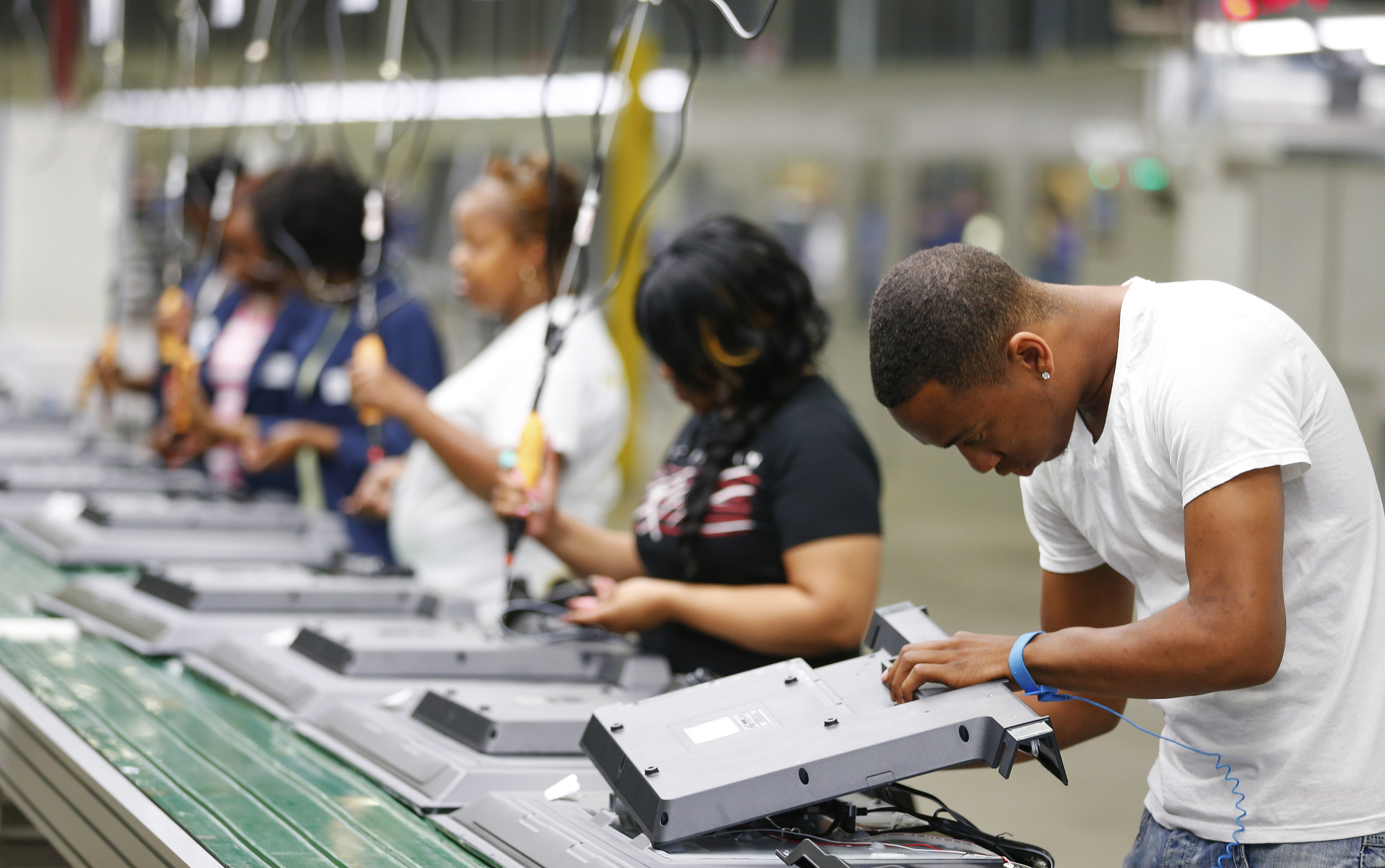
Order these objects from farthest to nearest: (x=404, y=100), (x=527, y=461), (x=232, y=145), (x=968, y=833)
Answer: (x=404, y=100), (x=232, y=145), (x=527, y=461), (x=968, y=833)

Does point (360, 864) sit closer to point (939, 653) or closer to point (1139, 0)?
Answer: point (939, 653)

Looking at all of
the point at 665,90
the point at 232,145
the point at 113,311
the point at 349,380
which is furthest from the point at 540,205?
the point at 665,90

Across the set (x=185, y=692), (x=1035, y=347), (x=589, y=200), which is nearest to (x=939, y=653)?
(x=1035, y=347)

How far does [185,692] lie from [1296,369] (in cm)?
146

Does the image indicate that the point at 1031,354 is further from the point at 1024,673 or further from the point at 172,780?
the point at 172,780

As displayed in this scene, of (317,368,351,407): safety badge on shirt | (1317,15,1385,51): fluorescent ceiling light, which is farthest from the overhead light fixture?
(1317,15,1385,51): fluorescent ceiling light

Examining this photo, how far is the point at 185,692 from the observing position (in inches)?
74.0

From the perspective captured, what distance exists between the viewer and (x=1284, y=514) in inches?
41.9

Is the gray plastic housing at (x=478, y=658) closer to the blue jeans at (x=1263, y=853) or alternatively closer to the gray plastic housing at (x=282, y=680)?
the gray plastic housing at (x=282, y=680)

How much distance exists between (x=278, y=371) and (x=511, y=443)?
4.16 ft

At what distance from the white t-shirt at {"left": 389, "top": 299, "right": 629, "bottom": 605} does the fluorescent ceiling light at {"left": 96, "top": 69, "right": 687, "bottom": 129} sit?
2372 mm

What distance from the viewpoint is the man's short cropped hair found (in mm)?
1078

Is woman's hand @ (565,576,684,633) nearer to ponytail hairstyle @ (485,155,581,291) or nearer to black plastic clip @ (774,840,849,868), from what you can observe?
black plastic clip @ (774,840,849,868)

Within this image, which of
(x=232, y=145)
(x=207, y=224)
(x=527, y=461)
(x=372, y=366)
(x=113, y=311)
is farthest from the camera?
(x=113, y=311)
